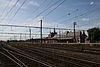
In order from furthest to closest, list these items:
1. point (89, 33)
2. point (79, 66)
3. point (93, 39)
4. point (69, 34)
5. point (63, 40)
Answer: point (69, 34) → point (63, 40) → point (89, 33) → point (93, 39) → point (79, 66)

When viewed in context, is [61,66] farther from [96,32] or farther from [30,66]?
[96,32]

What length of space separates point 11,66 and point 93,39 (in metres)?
73.1

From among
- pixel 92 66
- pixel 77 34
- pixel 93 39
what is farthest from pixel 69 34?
pixel 92 66

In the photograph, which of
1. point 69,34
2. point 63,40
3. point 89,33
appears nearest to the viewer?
point 89,33

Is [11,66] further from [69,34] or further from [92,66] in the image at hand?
[69,34]

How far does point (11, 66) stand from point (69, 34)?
94.7 meters

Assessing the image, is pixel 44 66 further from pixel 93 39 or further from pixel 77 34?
pixel 77 34

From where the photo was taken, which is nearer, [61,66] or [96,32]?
[61,66]

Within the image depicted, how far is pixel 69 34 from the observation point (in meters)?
109

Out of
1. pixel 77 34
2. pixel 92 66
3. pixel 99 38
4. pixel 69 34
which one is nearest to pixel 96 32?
pixel 99 38

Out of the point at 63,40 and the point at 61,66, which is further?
the point at 63,40

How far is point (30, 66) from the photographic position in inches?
597

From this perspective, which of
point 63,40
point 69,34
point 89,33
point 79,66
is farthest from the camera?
point 69,34

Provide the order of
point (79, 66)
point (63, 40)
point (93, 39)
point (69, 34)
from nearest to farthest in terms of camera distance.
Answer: point (79, 66), point (93, 39), point (63, 40), point (69, 34)
